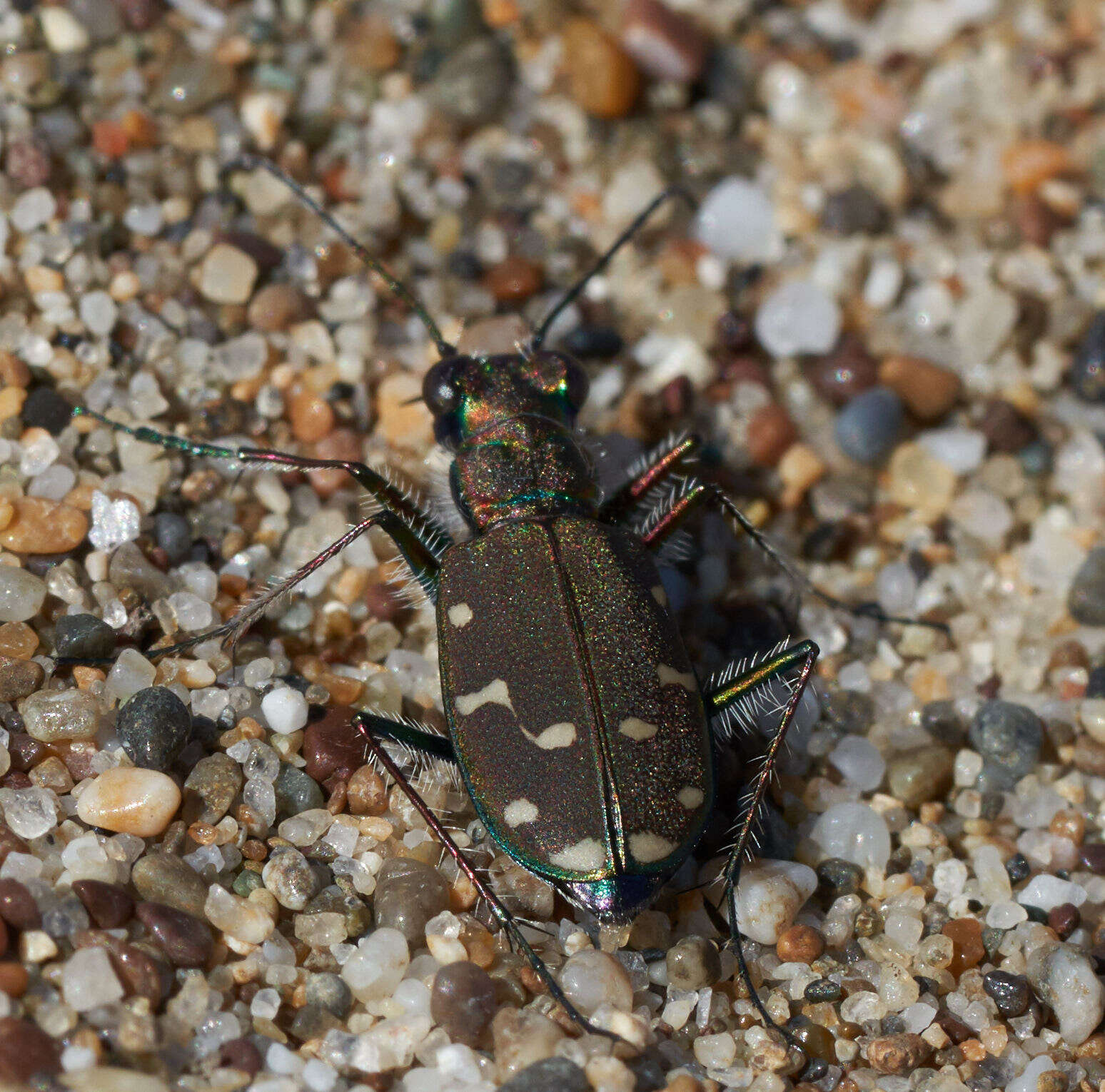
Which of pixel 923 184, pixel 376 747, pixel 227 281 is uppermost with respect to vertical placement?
pixel 923 184

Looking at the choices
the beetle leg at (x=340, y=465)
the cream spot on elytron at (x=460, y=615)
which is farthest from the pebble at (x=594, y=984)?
the beetle leg at (x=340, y=465)

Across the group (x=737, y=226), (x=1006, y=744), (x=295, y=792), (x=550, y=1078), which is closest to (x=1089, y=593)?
(x=1006, y=744)

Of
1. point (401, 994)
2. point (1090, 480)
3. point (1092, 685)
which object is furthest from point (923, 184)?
point (401, 994)

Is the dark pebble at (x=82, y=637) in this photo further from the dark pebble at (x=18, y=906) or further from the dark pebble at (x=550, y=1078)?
the dark pebble at (x=550, y=1078)

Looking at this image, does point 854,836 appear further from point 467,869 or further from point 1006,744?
point 467,869

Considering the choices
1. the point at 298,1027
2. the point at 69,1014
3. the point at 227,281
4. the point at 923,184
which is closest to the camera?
the point at 69,1014

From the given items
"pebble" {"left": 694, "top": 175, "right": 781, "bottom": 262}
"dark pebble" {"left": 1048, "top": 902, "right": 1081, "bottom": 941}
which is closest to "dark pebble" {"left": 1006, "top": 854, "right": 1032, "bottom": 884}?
"dark pebble" {"left": 1048, "top": 902, "right": 1081, "bottom": 941}

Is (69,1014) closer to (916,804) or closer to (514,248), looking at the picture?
(916,804)

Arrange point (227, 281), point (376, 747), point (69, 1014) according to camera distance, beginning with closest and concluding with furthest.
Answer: point (69, 1014)
point (376, 747)
point (227, 281)
